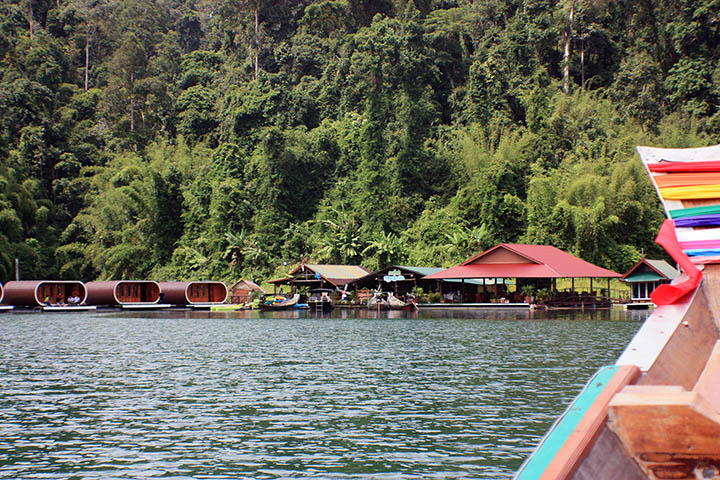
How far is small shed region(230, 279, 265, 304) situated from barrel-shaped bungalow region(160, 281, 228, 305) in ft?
3.51

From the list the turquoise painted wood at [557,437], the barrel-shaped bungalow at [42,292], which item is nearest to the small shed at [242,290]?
the barrel-shaped bungalow at [42,292]

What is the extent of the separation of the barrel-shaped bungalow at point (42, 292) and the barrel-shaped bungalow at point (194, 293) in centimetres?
452

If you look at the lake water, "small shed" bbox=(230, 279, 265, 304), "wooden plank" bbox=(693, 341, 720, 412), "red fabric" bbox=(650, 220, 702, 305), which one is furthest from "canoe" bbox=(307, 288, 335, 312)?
"wooden plank" bbox=(693, 341, 720, 412)

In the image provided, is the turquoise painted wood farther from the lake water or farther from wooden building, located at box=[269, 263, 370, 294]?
wooden building, located at box=[269, 263, 370, 294]

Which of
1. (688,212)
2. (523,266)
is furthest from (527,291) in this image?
(688,212)

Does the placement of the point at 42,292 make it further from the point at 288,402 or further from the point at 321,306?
the point at 288,402

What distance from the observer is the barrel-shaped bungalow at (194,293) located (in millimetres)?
43031

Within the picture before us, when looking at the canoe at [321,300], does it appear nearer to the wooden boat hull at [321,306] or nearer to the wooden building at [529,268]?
the wooden boat hull at [321,306]

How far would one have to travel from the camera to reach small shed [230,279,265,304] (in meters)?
45.3

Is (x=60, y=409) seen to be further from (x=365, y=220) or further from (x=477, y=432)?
(x=365, y=220)

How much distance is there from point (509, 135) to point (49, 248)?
3199 cm

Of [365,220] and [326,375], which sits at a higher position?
[365,220]

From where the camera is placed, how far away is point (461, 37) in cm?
5509

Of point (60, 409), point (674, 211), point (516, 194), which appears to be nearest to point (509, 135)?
point (516, 194)
